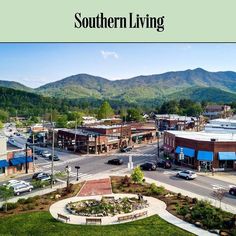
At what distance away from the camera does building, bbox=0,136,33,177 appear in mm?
45750

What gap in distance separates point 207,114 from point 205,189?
380ft

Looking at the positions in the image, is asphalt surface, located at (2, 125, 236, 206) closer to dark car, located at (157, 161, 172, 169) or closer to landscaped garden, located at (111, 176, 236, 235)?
dark car, located at (157, 161, 172, 169)

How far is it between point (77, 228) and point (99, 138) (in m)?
36.3

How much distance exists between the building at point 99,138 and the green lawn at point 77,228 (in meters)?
33.4

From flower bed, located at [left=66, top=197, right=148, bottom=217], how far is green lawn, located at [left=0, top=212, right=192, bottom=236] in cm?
253

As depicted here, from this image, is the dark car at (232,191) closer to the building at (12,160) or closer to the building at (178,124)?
the building at (12,160)

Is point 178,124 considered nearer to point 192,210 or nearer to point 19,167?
point 19,167

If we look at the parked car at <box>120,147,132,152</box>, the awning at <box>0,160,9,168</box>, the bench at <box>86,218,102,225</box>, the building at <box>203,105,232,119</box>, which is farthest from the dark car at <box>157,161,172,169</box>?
the building at <box>203,105,232,119</box>

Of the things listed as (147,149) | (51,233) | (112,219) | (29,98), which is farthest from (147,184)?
(29,98)

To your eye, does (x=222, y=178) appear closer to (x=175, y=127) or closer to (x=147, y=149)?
(x=147, y=149)

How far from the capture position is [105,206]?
31328 mm

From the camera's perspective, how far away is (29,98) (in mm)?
A: 190625

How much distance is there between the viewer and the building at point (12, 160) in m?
45.8

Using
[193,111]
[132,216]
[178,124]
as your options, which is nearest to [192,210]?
[132,216]
